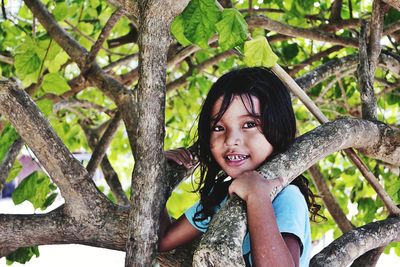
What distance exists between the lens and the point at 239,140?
110 cm

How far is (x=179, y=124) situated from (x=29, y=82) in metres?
1.31

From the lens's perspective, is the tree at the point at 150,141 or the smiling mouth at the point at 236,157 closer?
the tree at the point at 150,141

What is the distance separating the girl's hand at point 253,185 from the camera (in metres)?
0.87

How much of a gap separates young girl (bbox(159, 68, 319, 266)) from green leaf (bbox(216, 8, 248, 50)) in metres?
0.17

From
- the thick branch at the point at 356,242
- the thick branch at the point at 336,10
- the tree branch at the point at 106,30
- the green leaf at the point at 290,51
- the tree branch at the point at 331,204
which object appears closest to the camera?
the thick branch at the point at 356,242

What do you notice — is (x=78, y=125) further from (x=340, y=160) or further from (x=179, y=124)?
(x=340, y=160)

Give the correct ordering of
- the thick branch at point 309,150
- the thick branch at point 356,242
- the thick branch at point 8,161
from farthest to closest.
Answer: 1. the thick branch at point 8,161
2. the thick branch at point 356,242
3. the thick branch at point 309,150

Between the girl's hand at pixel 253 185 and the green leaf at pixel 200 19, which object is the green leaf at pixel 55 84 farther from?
the girl's hand at pixel 253 185

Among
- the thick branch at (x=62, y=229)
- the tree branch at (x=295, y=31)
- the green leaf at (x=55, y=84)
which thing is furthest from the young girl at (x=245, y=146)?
the tree branch at (x=295, y=31)

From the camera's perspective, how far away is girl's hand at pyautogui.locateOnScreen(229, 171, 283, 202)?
2.85 feet

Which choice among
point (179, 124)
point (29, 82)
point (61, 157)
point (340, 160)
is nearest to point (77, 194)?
point (61, 157)

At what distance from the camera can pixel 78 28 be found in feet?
7.01

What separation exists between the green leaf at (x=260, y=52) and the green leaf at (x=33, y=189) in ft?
1.98

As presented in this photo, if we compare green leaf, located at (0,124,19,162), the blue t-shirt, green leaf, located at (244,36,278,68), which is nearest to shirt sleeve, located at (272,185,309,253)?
the blue t-shirt
